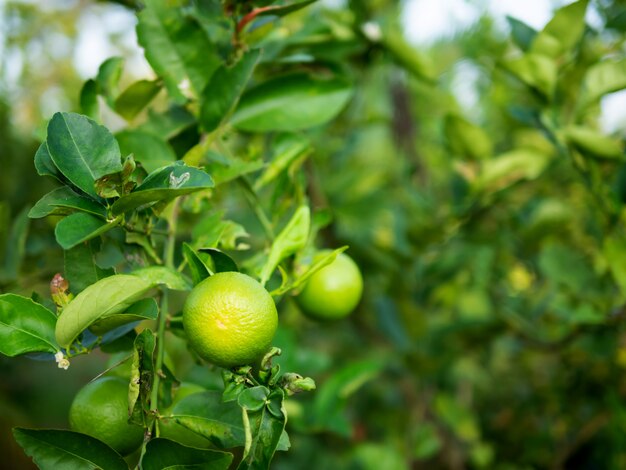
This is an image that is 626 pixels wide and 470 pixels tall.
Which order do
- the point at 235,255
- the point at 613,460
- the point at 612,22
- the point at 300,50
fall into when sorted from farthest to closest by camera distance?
the point at 235,255, the point at 613,460, the point at 300,50, the point at 612,22

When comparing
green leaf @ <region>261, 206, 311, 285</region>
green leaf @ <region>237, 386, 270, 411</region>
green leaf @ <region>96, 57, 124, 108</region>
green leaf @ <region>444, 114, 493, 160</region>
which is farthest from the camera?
green leaf @ <region>444, 114, 493, 160</region>

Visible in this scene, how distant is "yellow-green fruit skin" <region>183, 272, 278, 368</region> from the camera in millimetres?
553

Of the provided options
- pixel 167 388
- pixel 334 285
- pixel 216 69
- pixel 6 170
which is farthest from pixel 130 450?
pixel 6 170

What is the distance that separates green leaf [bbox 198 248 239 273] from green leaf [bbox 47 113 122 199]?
12cm

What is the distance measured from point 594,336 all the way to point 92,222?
118 cm

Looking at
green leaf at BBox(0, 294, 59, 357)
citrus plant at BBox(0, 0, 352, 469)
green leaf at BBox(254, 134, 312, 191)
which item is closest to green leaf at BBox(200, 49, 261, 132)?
citrus plant at BBox(0, 0, 352, 469)

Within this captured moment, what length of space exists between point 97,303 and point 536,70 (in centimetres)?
79

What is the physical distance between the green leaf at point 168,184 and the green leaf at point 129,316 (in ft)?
0.34

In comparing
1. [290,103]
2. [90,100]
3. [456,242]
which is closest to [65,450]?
[90,100]

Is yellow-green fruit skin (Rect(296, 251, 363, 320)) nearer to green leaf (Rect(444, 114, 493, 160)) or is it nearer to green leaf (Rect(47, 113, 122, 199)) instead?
green leaf (Rect(47, 113, 122, 199))

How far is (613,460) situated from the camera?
4.12 feet

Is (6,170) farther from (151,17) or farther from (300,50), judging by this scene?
(151,17)

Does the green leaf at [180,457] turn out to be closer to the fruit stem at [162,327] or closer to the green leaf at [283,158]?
the fruit stem at [162,327]

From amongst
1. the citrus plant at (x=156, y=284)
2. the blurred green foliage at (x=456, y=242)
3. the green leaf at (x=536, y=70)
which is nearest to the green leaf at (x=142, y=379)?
the citrus plant at (x=156, y=284)
